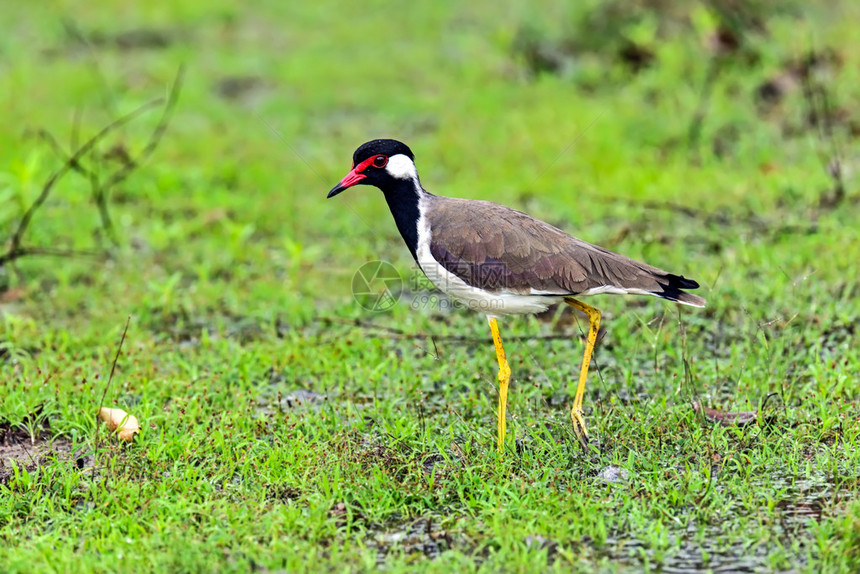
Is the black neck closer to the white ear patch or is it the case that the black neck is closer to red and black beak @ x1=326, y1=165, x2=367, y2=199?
the white ear patch

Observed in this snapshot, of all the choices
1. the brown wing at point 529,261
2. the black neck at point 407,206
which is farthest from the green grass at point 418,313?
the black neck at point 407,206

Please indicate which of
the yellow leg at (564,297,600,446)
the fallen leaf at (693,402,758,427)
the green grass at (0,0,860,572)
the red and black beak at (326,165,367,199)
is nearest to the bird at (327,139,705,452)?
the yellow leg at (564,297,600,446)

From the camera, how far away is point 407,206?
5.52 m

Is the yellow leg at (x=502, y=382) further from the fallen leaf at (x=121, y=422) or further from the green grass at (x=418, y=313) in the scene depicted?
the fallen leaf at (x=121, y=422)

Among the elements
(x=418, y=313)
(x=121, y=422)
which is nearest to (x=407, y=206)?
(x=418, y=313)

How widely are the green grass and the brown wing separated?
0.32 metres

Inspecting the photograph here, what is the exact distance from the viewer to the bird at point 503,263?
5.14m

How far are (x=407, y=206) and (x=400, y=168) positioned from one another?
0.20 metres

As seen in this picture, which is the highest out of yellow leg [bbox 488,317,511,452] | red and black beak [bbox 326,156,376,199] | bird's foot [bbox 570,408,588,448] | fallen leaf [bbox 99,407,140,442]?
red and black beak [bbox 326,156,376,199]

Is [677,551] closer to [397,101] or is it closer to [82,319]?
[82,319]

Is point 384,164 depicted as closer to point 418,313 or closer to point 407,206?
point 407,206

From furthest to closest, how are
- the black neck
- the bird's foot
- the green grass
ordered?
the black neck, the bird's foot, the green grass

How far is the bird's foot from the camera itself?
5012 mm

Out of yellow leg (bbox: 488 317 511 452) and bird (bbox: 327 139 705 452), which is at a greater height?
bird (bbox: 327 139 705 452)
